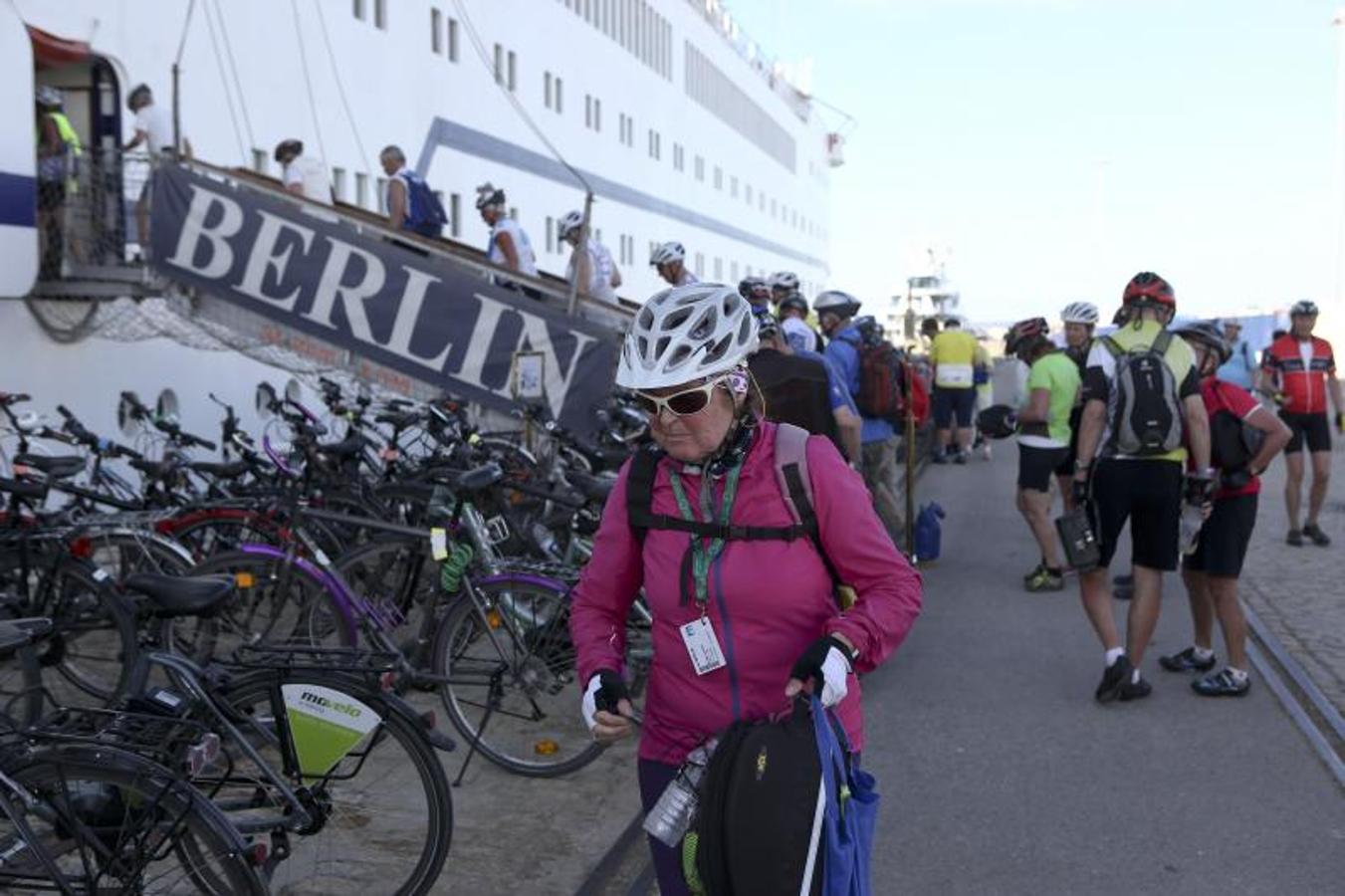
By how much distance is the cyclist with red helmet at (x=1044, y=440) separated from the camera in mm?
9219

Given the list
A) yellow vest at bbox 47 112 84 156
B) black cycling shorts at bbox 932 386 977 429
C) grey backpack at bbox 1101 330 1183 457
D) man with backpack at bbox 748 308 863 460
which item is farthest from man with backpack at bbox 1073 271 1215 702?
black cycling shorts at bbox 932 386 977 429

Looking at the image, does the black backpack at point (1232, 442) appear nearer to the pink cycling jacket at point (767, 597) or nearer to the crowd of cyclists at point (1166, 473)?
the crowd of cyclists at point (1166, 473)

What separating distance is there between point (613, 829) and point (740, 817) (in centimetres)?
251

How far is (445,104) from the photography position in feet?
83.3

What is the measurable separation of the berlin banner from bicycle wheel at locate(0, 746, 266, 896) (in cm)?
734

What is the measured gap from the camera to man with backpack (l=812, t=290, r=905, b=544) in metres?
8.62

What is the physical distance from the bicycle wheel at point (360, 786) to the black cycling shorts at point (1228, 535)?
4.08 m

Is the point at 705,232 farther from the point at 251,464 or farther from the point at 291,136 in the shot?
the point at 251,464

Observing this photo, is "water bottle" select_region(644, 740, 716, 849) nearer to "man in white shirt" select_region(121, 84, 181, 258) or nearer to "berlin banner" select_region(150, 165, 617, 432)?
"berlin banner" select_region(150, 165, 617, 432)

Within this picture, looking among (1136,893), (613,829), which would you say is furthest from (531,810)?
(1136,893)

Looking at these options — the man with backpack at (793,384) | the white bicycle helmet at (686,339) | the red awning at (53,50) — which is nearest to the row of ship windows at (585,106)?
the red awning at (53,50)

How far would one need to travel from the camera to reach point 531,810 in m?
5.14

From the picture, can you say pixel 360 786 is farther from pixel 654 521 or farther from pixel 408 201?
pixel 408 201

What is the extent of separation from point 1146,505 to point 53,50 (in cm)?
1085
